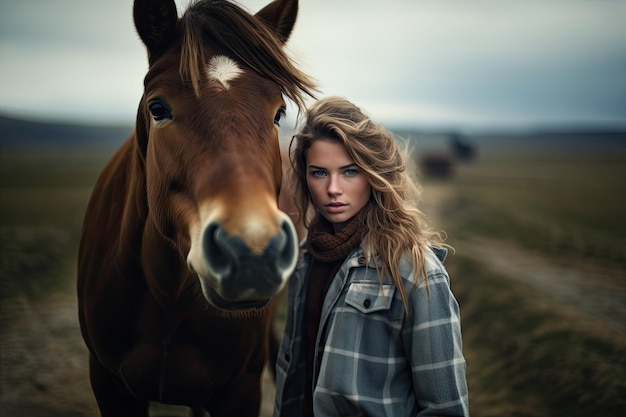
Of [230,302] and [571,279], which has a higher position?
[230,302]

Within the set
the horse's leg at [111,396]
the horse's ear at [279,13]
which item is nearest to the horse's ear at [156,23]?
the horse's ear at [279,13]

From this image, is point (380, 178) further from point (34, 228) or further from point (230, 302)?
point (34, 228)

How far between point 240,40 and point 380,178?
0.89m

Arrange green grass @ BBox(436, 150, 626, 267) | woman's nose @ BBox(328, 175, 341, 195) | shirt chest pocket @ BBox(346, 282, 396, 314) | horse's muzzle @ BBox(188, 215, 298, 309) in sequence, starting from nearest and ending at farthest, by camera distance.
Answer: horse's muzzle @ BBox(188, 215, 298, 309), shirt chest pocket @ BBox(346, 282, 396, 314), woman's nose @ BBox(328, 175, 341, 195), green grass @ BBox(436, 150, 626, 267)

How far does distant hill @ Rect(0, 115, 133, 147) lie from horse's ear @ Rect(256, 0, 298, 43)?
323cm

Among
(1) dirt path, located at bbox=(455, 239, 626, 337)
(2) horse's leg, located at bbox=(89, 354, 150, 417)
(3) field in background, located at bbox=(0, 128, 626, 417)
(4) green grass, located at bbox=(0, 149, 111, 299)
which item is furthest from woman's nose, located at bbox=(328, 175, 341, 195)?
(4) green grass, located at bbox=(0, 149, 111, 299)

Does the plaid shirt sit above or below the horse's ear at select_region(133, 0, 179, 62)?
below

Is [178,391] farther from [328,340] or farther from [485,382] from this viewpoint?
[485,382]

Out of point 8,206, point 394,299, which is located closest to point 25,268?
point 8,206

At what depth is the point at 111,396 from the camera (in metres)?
2.89

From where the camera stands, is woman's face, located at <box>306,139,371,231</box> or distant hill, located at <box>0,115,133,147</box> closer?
woman's face, located at <box>306,139,371,231</box>

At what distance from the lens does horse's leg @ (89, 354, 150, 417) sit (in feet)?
9.39

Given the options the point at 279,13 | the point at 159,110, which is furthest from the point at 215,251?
the point at 279,13

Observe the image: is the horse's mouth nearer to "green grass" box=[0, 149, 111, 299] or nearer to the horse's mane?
the horse's mane
